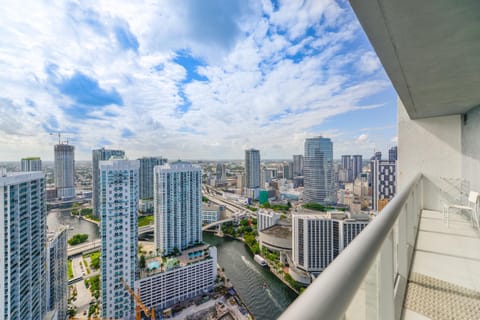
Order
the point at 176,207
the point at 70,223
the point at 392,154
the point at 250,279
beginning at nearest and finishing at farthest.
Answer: the point at 250,279
the point at 176,207
the point at 392,154
the point at 70,223

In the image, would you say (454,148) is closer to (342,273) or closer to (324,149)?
(342,273)

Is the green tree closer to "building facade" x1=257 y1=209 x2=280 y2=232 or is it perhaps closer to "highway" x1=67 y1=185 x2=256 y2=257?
"highway" x1=67 y1=185 x2=256 y2=257

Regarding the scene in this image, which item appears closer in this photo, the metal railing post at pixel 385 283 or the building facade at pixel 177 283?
the metal railing post at pixel 385 283

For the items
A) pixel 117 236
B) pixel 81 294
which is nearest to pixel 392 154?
pixel 117 236

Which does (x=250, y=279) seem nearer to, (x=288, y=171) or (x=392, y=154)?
(x=392, y=154)

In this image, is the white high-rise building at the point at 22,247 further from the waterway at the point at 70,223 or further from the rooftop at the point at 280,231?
the rooftop at the point at 280,231

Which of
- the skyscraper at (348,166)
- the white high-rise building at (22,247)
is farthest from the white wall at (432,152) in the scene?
the skyscraper at (348,166)
